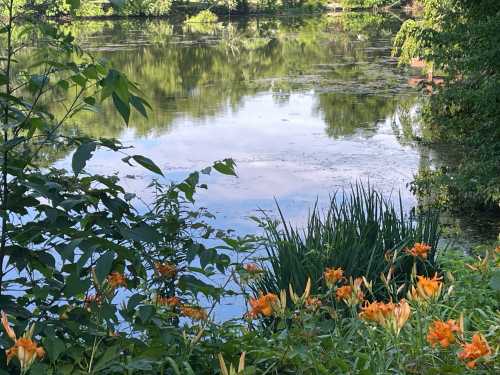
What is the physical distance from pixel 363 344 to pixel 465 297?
945 mm

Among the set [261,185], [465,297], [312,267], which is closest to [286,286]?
[312,267]

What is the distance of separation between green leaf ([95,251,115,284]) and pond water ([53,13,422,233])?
78 centimetres

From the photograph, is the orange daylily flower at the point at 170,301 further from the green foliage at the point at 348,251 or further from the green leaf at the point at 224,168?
the green foliage at the point at 348,251

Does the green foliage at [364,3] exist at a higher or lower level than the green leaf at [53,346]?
higher

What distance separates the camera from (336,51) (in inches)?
961

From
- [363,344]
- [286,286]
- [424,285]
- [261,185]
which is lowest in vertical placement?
[261,185]

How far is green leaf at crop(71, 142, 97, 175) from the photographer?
1.40 metres

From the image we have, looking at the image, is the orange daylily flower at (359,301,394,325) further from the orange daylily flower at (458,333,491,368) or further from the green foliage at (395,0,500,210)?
the green foliage at (395,0,500,210)

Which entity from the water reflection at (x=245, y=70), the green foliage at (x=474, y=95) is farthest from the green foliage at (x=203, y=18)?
the green foliage at (x=474, y=95)

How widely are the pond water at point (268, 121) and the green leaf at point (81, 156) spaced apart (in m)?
0.58

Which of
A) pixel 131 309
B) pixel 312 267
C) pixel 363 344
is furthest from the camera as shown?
pixel 312 267

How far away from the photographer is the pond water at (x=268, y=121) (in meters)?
8.70

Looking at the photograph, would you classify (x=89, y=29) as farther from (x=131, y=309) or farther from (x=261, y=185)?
(x=131, y=309)

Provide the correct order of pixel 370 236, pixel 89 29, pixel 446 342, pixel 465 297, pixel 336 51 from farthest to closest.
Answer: pixel 89 29 < pixel 336 51 < pixel 370 236 < pixel 465 297 < pixel 446 342
